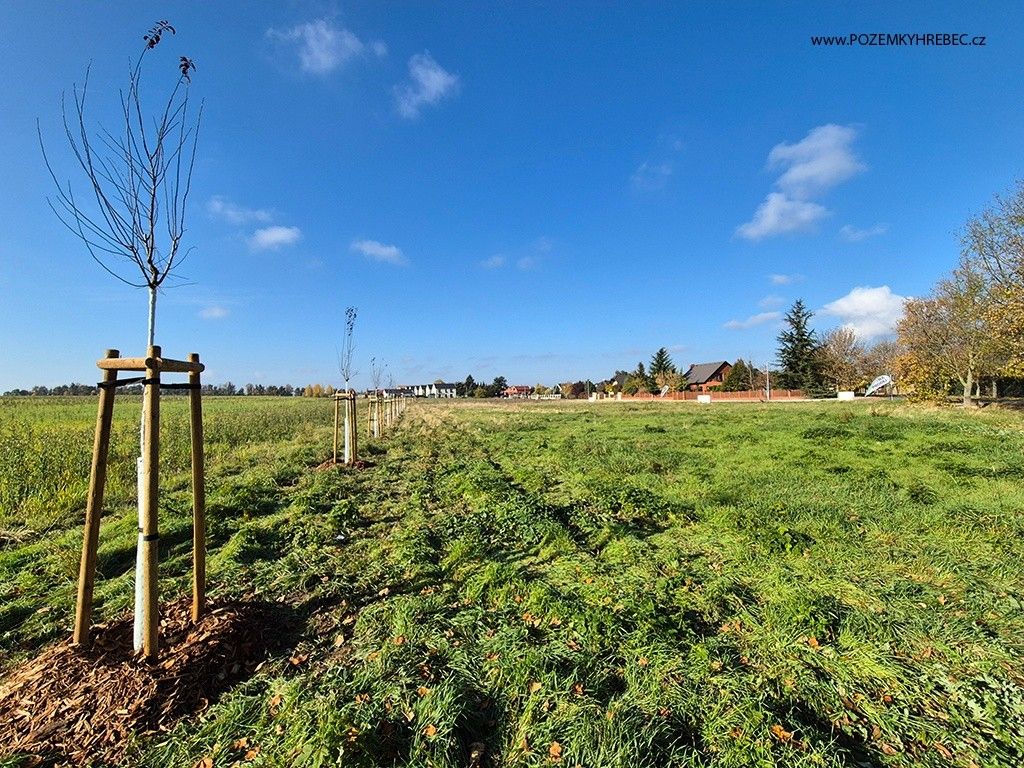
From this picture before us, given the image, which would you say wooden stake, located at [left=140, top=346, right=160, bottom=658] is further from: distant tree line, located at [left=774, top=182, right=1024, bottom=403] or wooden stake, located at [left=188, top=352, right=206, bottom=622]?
distant tree line, located at [left=774, top=182, right=1024, bottom=403]

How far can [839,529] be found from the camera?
6070mm

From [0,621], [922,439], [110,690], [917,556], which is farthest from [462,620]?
[922,439]

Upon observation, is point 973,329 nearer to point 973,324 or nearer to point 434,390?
point 973,324

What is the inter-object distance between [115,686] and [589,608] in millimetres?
3295

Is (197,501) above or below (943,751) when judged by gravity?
above

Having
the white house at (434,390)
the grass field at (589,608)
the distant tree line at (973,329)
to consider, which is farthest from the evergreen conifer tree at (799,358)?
the white house at (434,390)

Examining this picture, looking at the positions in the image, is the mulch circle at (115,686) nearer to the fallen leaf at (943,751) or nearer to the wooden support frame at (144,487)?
the wooden support frame at (144,487)

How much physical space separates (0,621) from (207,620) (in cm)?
206

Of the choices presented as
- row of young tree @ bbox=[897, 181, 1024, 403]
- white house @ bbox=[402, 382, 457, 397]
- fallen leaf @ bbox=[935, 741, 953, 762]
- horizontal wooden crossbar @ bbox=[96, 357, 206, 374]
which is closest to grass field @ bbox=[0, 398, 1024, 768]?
fallen leaf @ bbox=[935, 741, 953, 762]

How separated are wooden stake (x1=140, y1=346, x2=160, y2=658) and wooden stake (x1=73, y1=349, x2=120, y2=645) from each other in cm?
25

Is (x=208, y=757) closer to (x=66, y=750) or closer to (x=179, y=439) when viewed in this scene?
(x=66, y=750)

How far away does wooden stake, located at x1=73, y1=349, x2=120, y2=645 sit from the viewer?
10.1ft

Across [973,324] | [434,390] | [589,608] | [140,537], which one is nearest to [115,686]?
[140,537]

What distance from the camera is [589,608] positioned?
4039 mm
